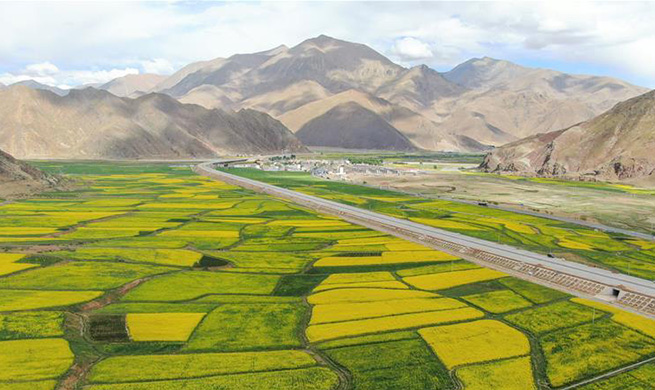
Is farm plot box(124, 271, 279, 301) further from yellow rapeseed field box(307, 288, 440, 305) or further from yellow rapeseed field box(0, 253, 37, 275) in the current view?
yellow rapeseed field box(0, 253, 37, 275)

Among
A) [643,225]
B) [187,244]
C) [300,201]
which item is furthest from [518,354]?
[300,201]

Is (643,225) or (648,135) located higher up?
(648,135)

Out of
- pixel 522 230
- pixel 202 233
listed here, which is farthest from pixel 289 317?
pixel 522 230

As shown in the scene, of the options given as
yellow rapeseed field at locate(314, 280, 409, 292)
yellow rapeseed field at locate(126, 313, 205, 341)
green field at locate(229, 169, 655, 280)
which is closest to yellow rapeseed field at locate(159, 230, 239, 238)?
yellow rapeseed field at locate(314, 280, 409, 292)

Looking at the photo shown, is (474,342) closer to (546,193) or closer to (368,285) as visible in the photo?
(368,285)

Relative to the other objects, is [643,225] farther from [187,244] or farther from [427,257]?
[187,244]

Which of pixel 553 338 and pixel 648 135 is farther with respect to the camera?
pixel 648 135
